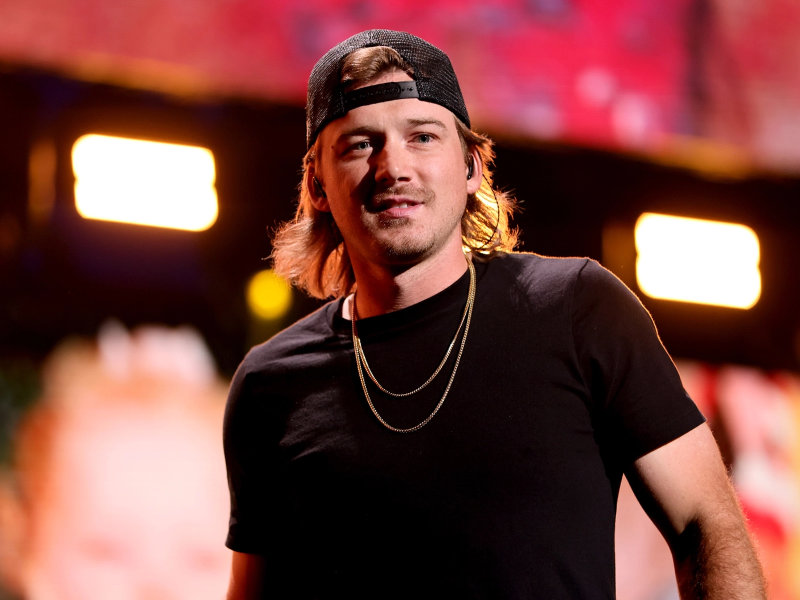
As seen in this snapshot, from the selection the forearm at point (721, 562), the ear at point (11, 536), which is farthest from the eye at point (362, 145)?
the ear at point (11, 536)

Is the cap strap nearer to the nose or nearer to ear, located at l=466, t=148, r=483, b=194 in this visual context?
the nose

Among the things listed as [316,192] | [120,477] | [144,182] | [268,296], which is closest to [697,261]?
[268,296]

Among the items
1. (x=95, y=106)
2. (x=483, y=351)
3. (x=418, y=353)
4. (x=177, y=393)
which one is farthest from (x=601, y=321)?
(x=177, y=393)

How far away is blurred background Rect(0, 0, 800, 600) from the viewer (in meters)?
3.32

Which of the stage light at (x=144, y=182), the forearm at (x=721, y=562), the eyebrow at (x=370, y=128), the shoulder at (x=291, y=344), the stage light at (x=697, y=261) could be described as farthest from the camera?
the stage light at (x=697, y=261)

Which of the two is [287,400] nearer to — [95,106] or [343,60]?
[343,60]

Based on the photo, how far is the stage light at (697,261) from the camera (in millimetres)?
4277

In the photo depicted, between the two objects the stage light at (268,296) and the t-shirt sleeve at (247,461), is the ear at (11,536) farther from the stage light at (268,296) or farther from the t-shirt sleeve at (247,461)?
the t-shirt sleeve at (247,461)

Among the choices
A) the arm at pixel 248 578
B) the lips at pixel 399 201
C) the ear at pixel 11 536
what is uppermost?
the lips at pixel 399 201

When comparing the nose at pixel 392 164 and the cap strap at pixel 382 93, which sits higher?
the cap strap at pixel 382 93

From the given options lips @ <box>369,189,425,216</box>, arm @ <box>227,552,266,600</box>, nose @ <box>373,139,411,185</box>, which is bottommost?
arm @ <box>227,552,266,600</box>

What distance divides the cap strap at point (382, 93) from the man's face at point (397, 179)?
11 mm

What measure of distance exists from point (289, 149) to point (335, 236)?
1567 millimetres

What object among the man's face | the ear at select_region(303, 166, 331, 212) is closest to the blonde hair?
the ear at select_region(303, 166, 331, 212)
